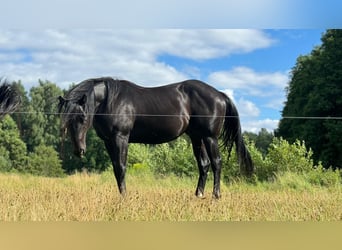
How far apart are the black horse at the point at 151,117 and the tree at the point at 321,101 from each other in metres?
3.90

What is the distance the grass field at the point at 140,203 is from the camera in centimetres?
437

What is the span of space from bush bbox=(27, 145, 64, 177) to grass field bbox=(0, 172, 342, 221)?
0.15 metres

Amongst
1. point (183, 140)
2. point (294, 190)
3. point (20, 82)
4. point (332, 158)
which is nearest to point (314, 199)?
point (294, 190)

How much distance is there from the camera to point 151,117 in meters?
5.63

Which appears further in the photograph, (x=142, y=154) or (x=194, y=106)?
(x=142, y=154)

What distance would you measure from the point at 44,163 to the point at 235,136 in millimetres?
2567

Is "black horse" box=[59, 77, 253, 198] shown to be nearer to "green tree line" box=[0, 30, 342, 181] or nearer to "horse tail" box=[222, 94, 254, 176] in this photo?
"horse tail" box=[222, 94, 254, 176]

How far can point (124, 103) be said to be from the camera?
5.52 metres

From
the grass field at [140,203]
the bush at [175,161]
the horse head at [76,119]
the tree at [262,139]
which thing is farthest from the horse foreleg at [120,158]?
the tree at [262,139]

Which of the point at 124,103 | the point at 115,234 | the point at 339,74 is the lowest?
the point at 115,234

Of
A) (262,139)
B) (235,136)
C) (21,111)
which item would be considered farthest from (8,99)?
(262,139)

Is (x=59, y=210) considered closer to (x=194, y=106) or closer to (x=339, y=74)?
(x=194, y=106)

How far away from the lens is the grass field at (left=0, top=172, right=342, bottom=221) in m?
4.37

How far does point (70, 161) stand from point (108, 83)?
1370 mm
